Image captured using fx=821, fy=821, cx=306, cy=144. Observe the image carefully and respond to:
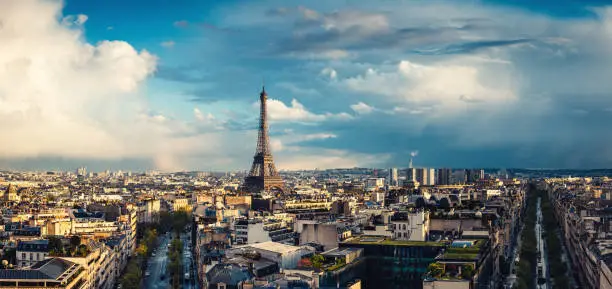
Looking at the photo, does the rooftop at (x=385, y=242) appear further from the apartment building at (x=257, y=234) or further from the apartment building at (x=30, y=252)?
the apartment building at (x=30, y=252)

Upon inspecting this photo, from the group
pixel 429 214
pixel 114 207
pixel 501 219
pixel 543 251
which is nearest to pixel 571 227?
pixel 543 251

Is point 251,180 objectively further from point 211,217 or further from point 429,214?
point 429,214

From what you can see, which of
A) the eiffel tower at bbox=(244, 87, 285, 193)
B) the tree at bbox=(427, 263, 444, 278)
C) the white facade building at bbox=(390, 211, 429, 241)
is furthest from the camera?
the eiffel tower at bbox=(244, 87, 285, 193)

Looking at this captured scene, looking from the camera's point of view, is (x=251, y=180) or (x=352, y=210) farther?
(x=251, y=180)

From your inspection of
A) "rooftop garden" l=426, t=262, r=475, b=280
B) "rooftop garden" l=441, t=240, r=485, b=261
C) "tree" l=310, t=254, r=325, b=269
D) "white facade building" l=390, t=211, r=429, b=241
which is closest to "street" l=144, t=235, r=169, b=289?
"white facade building" l=390, t=211, r=429, b=241

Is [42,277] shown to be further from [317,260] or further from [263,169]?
[263,169]

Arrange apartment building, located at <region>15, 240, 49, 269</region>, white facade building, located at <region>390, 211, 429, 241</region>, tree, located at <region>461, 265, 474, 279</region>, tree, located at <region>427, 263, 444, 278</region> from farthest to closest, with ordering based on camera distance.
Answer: apartment building, located at <region>15, 240, 49, 269</region> < white facade building, located at <region>390, 211, 429, 241</region> < tree, located at <region>427, 263, 444, 278</region> < tree, located at <region>461, 265, 474, 279</region>

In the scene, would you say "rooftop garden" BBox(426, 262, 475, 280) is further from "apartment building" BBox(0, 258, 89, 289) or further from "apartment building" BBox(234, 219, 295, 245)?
"apartment building" BBox(0, 258, 89, 289)
